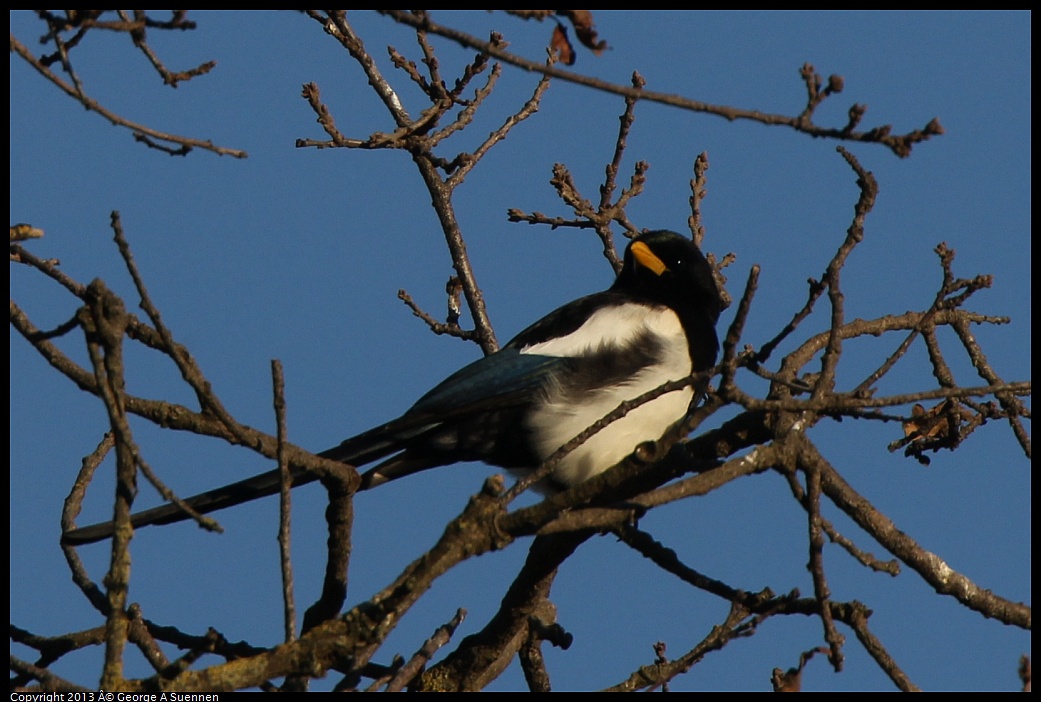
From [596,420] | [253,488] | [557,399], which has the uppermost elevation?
[557,399]

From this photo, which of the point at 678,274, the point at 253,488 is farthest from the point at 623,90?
the point at 678,274

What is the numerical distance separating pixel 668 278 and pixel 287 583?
252 cm

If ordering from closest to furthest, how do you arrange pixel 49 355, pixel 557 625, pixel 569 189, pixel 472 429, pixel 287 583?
pixel 287 583
pixel 49 355
pixel 557 625
pixel 472 429
pixel 569 189

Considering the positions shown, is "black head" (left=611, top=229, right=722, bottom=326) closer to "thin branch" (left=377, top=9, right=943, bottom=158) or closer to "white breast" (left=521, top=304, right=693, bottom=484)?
"white breast" (left=521, top=304, right=693, bottom=484)

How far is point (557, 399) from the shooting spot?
412 cm

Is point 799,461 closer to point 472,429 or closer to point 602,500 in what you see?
point 602,500

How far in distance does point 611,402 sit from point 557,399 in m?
0.18

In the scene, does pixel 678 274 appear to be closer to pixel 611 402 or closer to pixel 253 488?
pixel 611 402

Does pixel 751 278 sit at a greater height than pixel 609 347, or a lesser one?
lesser

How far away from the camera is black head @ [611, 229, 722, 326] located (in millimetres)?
4584

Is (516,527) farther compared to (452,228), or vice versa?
(452,228)

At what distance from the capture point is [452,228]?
452 centimetres
